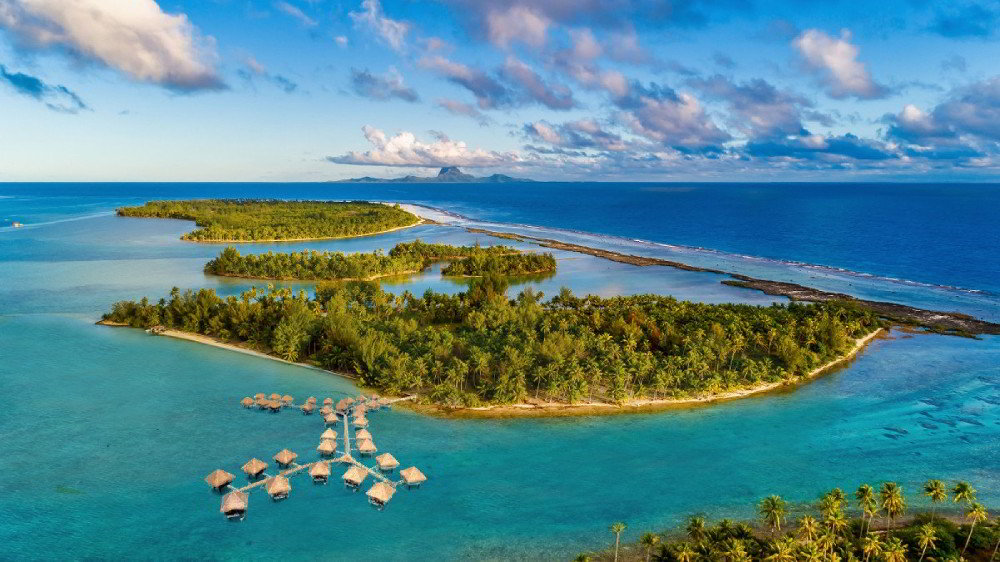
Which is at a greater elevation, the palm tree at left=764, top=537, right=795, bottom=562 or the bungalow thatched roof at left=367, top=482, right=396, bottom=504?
the palm tree at left=764, top=537, right=795, bottom=562

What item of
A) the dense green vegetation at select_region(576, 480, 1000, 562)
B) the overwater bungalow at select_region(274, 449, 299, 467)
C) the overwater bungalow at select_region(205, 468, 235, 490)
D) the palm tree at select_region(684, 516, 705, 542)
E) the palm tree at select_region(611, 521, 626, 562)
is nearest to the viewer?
the dense green vegetation at select_region(576, 480, 1000, 562)

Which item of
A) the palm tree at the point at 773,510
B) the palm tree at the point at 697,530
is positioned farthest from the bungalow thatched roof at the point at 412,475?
the palm tree at the point at 773,510

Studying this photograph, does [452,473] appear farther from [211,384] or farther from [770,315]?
[770,315]

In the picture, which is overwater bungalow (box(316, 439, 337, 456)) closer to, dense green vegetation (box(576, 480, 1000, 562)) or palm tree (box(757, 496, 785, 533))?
dense green vegetation (box(576, 480, 1000, 562))

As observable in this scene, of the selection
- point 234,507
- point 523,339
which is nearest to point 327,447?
point 234,507

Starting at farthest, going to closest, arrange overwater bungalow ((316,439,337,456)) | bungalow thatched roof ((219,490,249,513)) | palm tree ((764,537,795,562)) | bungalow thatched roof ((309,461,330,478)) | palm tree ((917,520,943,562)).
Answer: overwater bungalow ((316,439,337,456)) → bungalow thatched roof ((309,461,330,478)) → bungalow thatched roof ((219,490,249,513)) → palm tree ((917,520,943,562)) → palm tree ((764,537,795,562))

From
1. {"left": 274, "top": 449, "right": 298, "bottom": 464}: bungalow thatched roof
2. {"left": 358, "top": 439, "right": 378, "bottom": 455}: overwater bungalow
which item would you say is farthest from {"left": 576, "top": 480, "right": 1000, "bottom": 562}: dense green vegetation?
{"left": 274, "top": 449, "right": 298, "bottom": 464}: bungalow thatched roof

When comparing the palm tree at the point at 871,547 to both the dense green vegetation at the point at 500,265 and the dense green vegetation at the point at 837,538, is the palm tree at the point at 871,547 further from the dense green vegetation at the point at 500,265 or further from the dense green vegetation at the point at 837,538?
the dense green vegetation at the point at 500,265

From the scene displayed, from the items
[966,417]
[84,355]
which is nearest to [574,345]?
[966,417]
